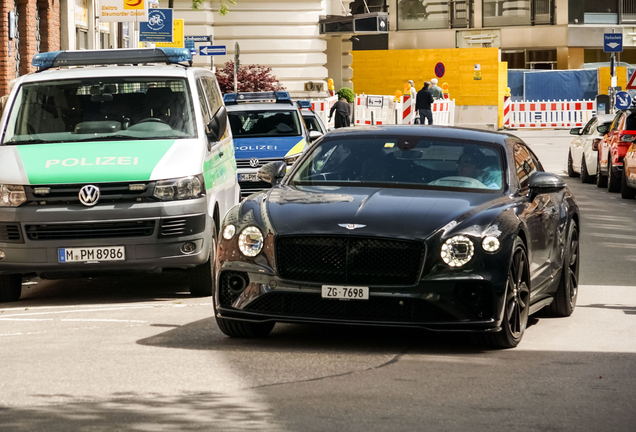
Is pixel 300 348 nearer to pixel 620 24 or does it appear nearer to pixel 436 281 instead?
pixel 436 281

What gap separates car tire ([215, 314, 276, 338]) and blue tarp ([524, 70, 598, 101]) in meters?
49.3

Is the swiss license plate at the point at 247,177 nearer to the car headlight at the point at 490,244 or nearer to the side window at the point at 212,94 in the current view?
the side window at the point at 212,94

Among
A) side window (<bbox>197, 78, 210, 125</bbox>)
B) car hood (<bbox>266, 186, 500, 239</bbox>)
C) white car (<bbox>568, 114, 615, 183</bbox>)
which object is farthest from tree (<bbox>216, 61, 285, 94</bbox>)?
car hood (<bbox>266, 186, 500, 239</bbox>)

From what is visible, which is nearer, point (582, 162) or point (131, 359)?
point (131, 359)

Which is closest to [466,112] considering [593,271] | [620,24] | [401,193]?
[620,24]

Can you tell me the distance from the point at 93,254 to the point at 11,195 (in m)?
0.82

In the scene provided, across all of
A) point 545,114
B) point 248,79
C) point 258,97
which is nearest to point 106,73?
point 258,97

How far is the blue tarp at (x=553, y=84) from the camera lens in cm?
5694

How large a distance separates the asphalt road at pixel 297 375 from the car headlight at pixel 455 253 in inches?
23.5

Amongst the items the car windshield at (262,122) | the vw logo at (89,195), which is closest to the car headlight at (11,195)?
the vw logo at (89,195)

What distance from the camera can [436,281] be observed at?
8055mm

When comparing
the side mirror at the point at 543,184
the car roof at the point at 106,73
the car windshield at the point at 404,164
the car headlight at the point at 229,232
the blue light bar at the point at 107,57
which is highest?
the blue light bar at the point at 107,57

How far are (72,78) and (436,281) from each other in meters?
5.17

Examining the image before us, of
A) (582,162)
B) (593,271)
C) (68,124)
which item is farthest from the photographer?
(582,162)
